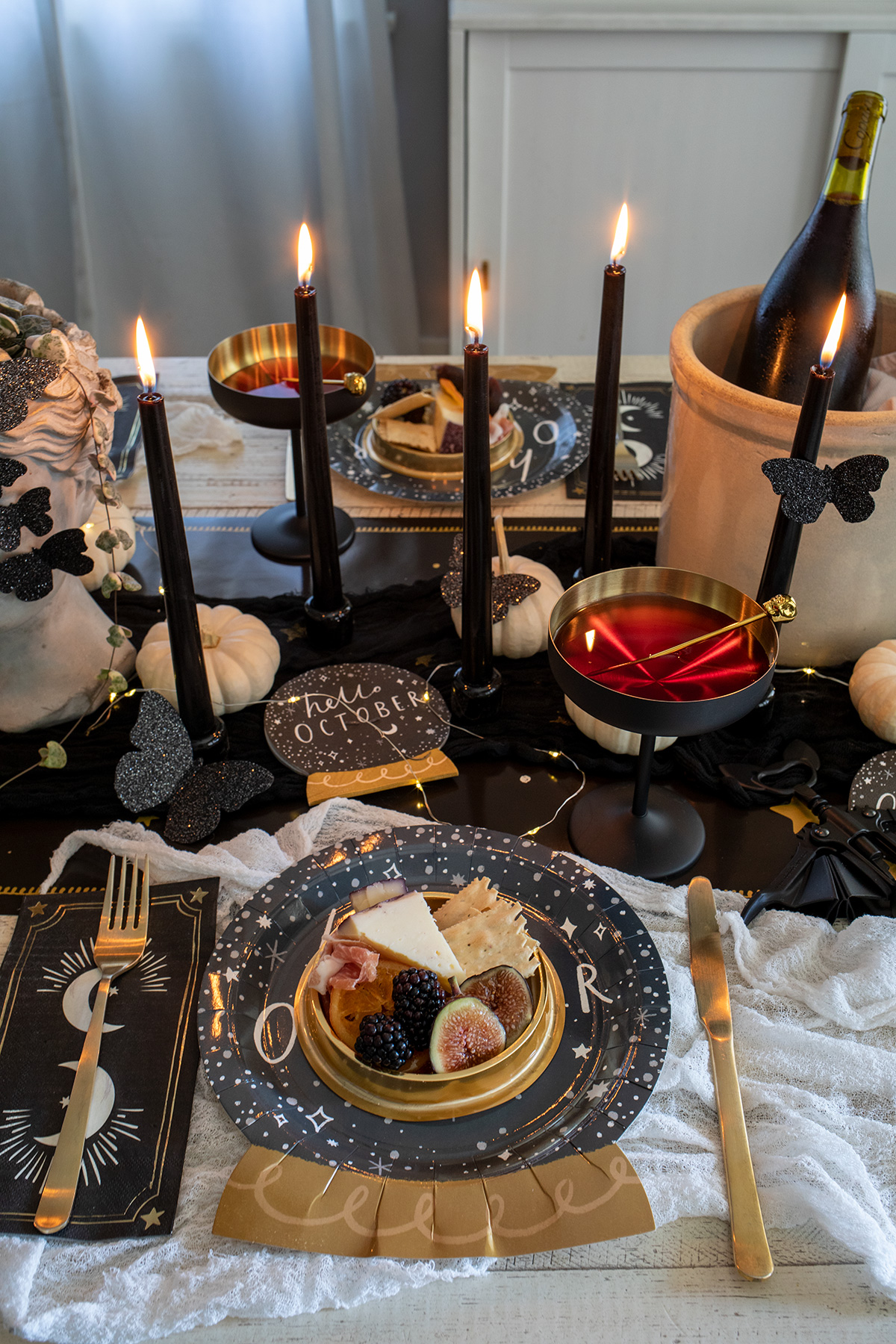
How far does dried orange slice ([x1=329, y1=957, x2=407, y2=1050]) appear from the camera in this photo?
2.47 feet

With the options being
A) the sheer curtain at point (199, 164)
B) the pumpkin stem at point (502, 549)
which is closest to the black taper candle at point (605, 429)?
the pumpkin stem at point (502, 549)

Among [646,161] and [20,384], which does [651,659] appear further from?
[646,161]

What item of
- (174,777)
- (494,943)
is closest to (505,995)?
(494,943)

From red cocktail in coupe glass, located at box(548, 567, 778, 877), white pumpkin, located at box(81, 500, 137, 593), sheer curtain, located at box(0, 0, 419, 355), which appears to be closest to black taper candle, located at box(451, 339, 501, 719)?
Result: red cocktail in coupe glass, located at box(548, 567, 778, 877)

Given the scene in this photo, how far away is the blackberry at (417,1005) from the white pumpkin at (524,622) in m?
0.48

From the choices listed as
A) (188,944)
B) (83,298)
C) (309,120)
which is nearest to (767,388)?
(188,944)

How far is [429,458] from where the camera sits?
4.86ft

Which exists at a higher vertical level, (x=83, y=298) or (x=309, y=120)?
(x=309, y=120)

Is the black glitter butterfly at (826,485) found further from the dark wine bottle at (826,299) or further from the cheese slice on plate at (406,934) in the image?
the cheese slice on plate at (406,934)

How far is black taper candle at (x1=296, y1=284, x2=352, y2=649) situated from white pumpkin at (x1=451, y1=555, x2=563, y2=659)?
0.14 metres

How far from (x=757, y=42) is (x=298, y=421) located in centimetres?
→ 210

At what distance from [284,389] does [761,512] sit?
2.00 feet

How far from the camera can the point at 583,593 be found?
3.04ft

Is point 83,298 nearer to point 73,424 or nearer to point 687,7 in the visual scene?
point 687,7
